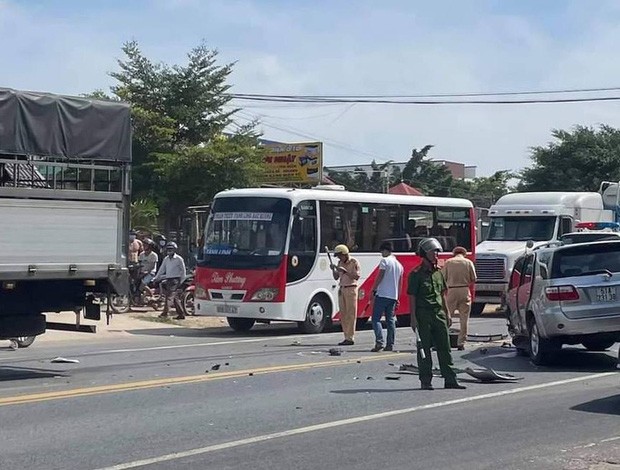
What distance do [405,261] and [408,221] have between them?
96 centimetres

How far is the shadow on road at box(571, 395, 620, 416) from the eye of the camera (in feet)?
36.8

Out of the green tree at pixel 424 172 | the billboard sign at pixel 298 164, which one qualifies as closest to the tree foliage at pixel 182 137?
the billboard sign at pixel 298 164

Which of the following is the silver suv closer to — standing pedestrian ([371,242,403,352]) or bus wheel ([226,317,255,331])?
standing pedestrian ([371,242,403,352])

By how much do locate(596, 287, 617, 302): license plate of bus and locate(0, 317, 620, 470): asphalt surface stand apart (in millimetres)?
981

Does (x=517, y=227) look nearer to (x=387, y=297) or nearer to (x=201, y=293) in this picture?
(x=201, y=293)

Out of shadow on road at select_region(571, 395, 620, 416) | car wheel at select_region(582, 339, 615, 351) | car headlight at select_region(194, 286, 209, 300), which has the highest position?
car headlight at select_region(194, 286, 209, 300)

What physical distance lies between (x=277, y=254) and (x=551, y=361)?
6.82m

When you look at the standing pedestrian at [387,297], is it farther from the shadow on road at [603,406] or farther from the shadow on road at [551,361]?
the shadow on road at [603,406]

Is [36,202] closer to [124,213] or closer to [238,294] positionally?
[124,213]

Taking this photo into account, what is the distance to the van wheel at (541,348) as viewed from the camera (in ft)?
50.7

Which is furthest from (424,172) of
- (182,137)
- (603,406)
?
(603,406)

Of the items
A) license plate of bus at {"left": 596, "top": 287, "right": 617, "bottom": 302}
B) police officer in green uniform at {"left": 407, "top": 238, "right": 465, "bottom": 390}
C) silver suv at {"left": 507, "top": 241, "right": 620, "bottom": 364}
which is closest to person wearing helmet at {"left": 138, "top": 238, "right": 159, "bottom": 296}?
silver suv at {"left": 507, "top": 241, "right": 620, "bottom": 364}

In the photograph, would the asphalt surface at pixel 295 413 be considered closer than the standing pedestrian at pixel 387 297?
Yes

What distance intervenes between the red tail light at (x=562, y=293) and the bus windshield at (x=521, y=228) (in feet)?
41.9
